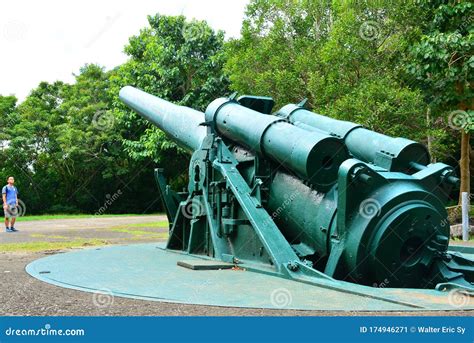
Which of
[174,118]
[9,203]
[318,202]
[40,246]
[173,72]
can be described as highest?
[173,72]

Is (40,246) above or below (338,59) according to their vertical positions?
below

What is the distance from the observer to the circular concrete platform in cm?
451

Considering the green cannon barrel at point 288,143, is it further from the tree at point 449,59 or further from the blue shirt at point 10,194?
the blue shirt at point 10,194

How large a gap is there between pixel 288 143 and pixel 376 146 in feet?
3.18

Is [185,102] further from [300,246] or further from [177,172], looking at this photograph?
[300,246]

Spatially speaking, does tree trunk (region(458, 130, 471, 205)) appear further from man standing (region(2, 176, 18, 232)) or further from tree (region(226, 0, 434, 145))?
man standing (region(2, 176, 18, 232))

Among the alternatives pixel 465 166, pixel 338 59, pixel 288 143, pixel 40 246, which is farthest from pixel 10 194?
pixel 465 166

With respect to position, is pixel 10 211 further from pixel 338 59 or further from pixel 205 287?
pixel 205 287

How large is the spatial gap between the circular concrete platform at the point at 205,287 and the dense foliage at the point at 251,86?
9.06 metres

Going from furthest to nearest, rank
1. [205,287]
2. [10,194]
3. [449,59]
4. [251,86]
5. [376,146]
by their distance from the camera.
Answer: [251,86]
[10,194]
[449,59]
[376,146]
[205,287]

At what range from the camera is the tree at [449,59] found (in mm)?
13188

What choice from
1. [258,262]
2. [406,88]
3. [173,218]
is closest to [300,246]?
[258,262]

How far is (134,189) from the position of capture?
32.5 m

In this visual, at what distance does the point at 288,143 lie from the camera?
6480mm
